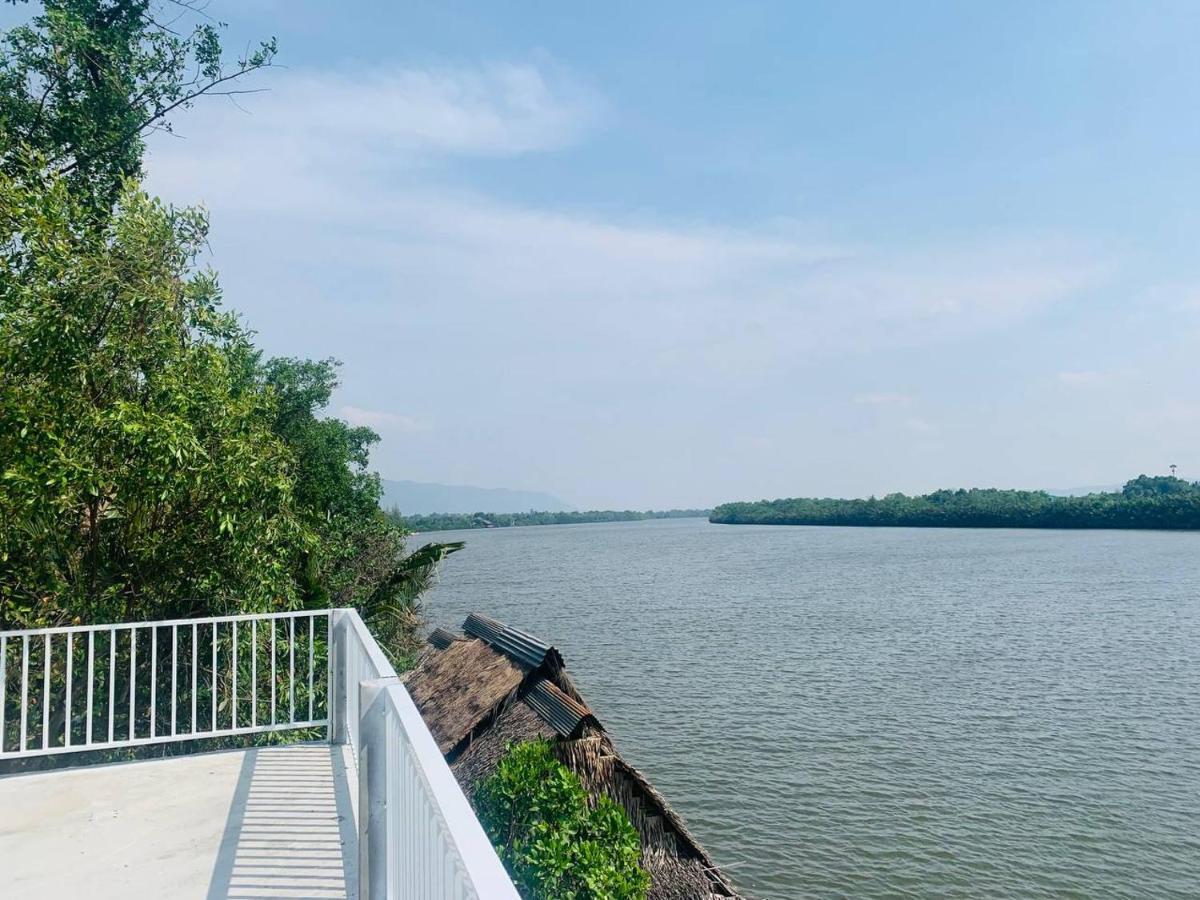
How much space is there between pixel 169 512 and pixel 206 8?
23.0ft

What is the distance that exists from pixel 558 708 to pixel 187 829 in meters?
5.42

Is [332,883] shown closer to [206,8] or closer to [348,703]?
[348,703]

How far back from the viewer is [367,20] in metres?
8.85

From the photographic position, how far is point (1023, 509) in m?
81.9

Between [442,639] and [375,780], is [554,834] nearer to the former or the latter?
[375,780]

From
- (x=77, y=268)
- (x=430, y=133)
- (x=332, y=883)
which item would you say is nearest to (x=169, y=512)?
(x=77, y=268)

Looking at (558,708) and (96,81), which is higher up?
(96,81)

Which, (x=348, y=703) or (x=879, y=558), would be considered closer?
(x=348, y=703)

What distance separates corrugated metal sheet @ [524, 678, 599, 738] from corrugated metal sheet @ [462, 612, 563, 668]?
1.04 ft

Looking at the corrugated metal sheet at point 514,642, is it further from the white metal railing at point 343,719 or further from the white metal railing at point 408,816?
the white metal railing at point 408,816

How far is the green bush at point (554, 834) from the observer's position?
5.83m

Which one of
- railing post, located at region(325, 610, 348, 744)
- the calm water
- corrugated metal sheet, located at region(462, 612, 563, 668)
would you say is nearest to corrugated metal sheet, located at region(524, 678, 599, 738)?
corrugated metal sheet, located at region(462, 612, 563, 668)

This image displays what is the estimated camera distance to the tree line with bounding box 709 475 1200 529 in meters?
72.1

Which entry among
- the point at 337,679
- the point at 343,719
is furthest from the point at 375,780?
the point at 343,719
